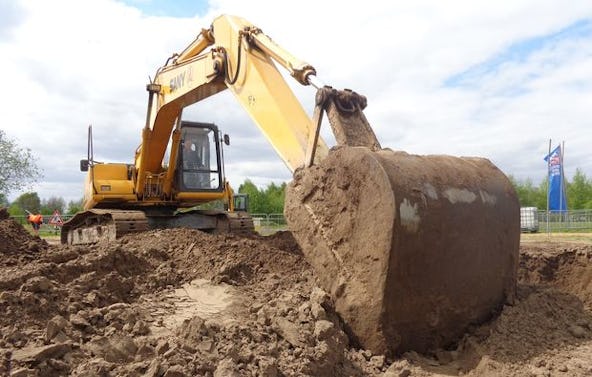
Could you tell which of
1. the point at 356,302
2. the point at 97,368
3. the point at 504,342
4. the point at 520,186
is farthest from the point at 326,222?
the point at 520,186

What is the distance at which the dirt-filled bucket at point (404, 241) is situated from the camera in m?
4.12

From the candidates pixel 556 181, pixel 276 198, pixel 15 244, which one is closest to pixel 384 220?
pixel 15 244

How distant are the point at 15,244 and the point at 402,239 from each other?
15.8 feet

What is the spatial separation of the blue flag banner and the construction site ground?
23.8m

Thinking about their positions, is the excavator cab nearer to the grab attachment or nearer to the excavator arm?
the excavator arm

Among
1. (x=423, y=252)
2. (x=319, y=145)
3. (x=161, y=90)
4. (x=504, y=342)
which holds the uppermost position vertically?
(x=161, y=90)

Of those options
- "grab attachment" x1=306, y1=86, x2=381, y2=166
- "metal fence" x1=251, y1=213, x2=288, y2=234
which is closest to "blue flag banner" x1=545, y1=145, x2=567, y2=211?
"metal fence" x1=251, y1=213, x2=288, y2=234

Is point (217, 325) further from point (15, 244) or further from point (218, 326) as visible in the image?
point (15, 244)

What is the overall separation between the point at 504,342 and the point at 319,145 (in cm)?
224

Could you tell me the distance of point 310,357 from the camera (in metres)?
3.83

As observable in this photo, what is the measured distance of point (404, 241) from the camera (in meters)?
4.08

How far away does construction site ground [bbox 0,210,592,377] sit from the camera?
3436 mm

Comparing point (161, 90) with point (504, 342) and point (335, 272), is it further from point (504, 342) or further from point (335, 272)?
point (504, 342)

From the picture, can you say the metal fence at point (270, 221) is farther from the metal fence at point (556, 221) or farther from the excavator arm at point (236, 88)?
the excavator arm at point (236, 88)
